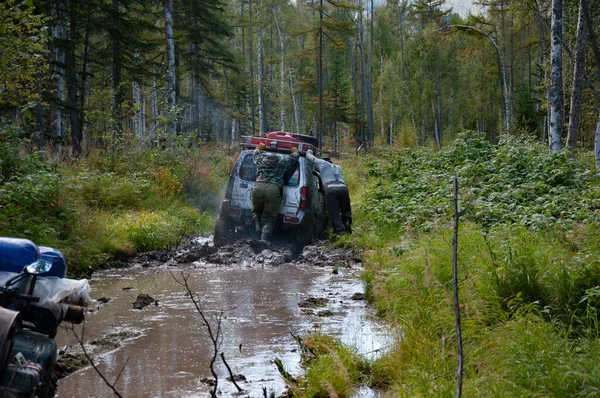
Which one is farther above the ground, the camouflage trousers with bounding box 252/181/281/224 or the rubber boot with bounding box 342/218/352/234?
the camouflage trousers with bounding box 252/181/281/224

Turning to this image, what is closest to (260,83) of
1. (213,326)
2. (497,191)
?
(497,191)

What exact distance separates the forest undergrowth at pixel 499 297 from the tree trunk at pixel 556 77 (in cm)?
469

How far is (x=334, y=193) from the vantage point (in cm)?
1223

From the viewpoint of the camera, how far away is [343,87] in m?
43.4

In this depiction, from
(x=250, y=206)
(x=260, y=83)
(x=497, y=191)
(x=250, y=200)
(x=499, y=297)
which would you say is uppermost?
(x=260, y=83)

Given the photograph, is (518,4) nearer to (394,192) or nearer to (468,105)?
(394,192)

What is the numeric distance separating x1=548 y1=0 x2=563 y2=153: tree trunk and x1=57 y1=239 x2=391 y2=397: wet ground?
6.76m

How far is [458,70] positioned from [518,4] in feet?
106

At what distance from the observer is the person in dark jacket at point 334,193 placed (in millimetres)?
12234

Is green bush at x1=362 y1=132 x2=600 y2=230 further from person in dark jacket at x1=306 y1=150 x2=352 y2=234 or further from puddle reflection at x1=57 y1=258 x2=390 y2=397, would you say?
puddle reflection at x1=57 y1=258 x2=390 y2=397

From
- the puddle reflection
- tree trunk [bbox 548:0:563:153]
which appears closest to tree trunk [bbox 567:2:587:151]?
tree trunk [bbox 548:0:563:153]

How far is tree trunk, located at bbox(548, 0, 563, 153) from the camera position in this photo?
1454 cm

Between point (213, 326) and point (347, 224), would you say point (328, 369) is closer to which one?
point (213, 326)

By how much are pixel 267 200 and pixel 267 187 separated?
0.23 metres
